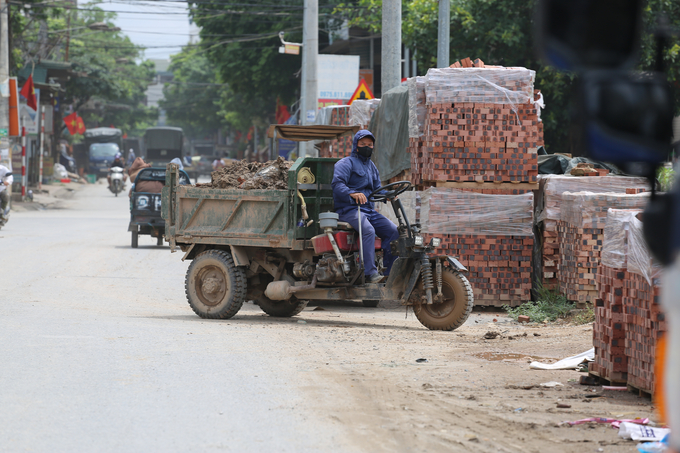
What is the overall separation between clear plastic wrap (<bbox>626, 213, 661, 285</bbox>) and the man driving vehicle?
377 cm

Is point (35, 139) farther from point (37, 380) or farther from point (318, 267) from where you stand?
point (37, 380)

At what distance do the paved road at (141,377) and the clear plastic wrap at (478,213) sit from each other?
8.99ft

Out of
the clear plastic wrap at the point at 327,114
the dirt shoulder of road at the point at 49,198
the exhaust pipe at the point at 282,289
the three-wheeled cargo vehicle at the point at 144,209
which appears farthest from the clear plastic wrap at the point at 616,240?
the dirt shoulder of road at the point at 49,198

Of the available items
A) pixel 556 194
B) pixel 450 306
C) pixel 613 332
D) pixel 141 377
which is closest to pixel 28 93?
pixel 556 194

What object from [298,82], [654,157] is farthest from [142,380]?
[298,82]

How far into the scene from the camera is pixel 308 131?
37.8 feet

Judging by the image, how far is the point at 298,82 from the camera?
43219mm

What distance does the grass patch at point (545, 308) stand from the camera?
11.0 m

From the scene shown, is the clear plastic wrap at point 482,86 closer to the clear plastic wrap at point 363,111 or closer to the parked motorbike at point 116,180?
the clear plastic wrap at point 363,111

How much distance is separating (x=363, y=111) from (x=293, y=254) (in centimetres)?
629

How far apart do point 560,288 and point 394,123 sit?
13.3ft

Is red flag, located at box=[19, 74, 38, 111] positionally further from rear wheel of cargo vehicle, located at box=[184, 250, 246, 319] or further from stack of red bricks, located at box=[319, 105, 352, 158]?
rear wheel of cargo vehicle, located at box=[184, 250, 246, 319]

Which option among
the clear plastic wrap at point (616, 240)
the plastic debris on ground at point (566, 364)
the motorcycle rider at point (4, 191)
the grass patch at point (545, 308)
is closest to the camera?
the clear plastic wrap at point (616, 240)

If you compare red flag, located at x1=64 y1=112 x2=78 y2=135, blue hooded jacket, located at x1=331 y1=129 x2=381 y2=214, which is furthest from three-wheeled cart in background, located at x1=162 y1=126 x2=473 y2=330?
red flag, located at x1=64 y1=112 x2=78 y2=135
